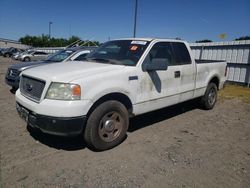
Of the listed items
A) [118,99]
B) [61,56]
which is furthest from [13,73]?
[118,99]

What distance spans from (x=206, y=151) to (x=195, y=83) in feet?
7.01

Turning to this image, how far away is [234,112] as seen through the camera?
6.58m

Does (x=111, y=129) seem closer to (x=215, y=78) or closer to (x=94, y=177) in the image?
(x=94, y=177)

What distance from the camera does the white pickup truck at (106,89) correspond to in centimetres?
321

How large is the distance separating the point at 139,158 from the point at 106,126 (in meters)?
0.74

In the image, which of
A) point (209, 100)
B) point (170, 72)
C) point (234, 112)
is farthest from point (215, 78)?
point (170, 72)

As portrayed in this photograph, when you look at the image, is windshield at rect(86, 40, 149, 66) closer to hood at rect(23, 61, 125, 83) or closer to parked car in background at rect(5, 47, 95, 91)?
hood at rect(23, 61, 125, 83)

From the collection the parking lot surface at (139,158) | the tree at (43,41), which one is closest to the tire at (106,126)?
the parking lot surface at (139,158)

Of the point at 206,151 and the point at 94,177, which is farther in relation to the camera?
the point at 206,151

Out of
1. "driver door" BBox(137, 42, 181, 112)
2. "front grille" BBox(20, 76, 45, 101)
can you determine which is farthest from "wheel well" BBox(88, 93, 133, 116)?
"front grille" BBox(20, 76, 45, 101)

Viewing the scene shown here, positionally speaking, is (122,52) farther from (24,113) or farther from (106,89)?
(24,113)

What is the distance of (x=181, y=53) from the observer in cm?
520

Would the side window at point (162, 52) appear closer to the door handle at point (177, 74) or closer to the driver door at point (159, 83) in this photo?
the driver door at point (159, 83)

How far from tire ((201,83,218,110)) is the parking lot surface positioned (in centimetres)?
111
